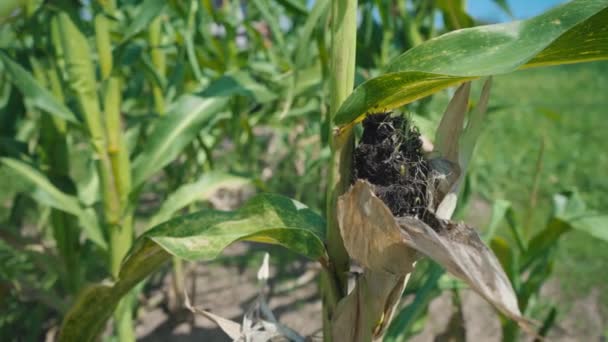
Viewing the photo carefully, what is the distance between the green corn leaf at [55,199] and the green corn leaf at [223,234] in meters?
0.30

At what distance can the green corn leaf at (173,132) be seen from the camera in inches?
40.1

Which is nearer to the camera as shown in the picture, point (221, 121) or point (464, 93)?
point (464, 93)

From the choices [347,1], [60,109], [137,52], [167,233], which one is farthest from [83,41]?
[347,1]

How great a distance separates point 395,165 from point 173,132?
2.07 ft

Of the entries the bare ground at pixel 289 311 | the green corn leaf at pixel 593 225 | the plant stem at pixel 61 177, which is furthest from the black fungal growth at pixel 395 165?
the bare ground at pixel 289 311

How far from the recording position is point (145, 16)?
0.90 m

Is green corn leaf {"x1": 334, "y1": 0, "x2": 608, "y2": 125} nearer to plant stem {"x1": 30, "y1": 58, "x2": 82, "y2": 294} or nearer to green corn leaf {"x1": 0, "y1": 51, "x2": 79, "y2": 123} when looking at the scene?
green corn leaf {"x1": 0, "y1": 51, "x2": 79, "y2": 123}

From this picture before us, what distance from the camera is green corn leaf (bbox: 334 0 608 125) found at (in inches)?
18.7

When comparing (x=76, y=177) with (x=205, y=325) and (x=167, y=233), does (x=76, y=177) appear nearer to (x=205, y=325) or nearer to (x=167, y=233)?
(x=205, y=325)

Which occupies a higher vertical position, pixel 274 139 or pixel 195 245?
pixel 195 245

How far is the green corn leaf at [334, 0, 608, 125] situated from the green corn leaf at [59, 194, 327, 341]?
142mm

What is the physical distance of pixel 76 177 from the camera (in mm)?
2932

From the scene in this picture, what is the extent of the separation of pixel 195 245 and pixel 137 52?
2.35ft

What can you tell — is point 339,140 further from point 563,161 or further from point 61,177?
point 563,161
